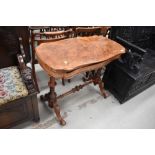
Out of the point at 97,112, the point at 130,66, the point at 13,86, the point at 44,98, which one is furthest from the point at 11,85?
the point at 130,66

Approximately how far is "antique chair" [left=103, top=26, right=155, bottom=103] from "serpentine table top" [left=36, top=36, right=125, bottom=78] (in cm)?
30

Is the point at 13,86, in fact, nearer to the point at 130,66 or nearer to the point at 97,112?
the point at 97,112

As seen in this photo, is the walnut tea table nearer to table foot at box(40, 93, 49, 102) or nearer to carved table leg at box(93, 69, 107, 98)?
table foot at box(40, 93, 49, 102)

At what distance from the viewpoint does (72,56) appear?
144cm

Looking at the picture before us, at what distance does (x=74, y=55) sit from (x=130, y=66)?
92 centimetres

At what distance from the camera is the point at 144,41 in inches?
103

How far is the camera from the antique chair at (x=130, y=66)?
191 centimetres

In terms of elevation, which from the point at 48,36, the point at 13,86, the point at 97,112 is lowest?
the point at 97,112

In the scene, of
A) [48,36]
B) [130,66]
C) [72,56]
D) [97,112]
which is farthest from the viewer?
[97,112]

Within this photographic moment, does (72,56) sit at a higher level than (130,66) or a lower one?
higher

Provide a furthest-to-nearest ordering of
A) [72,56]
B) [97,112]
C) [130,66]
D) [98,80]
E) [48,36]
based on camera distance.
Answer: [98,80], [97,112], [130,66], [48,36], [72,56]

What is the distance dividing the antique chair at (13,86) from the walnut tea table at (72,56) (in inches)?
10.7
